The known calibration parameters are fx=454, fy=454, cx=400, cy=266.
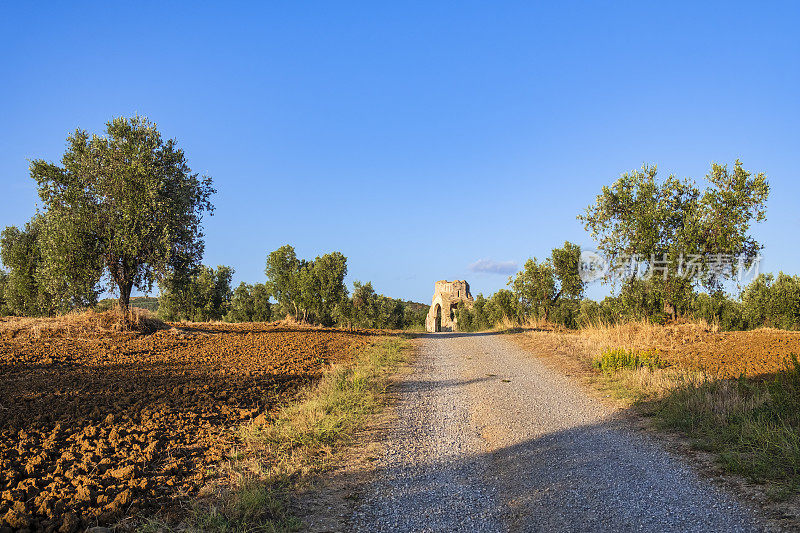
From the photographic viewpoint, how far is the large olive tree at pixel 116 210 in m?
19.7

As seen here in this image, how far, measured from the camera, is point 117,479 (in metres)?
5.87

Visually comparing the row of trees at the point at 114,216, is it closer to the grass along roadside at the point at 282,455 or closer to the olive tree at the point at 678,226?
the grass along roadside at the point at 282,455

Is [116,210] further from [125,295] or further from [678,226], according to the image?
→ [678,226]

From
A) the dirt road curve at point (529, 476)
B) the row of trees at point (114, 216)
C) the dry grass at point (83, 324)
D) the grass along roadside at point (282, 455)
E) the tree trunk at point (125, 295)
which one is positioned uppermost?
the row of trees at point (114, 216)

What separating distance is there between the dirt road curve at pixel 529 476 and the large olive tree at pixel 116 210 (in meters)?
15.5

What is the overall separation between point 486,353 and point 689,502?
14173mm

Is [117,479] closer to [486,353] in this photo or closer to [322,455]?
[322,455]

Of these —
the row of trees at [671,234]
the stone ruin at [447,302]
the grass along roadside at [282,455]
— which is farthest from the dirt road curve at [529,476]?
the stone ruin at [447,302]

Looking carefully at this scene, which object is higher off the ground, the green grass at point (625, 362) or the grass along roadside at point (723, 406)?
the green grass at point (625, 362)

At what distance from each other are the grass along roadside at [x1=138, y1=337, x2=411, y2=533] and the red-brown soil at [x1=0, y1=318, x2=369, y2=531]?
17.6 inches

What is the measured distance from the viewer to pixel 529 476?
6.44 m

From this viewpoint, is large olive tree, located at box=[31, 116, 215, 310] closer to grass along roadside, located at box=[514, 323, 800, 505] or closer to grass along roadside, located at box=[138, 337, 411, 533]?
grass along roadside, located at box=[138, 337, 411, 533]

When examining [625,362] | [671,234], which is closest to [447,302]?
[671,234]

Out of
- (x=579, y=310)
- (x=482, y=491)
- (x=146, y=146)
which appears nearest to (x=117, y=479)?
(x=482, y=491)
